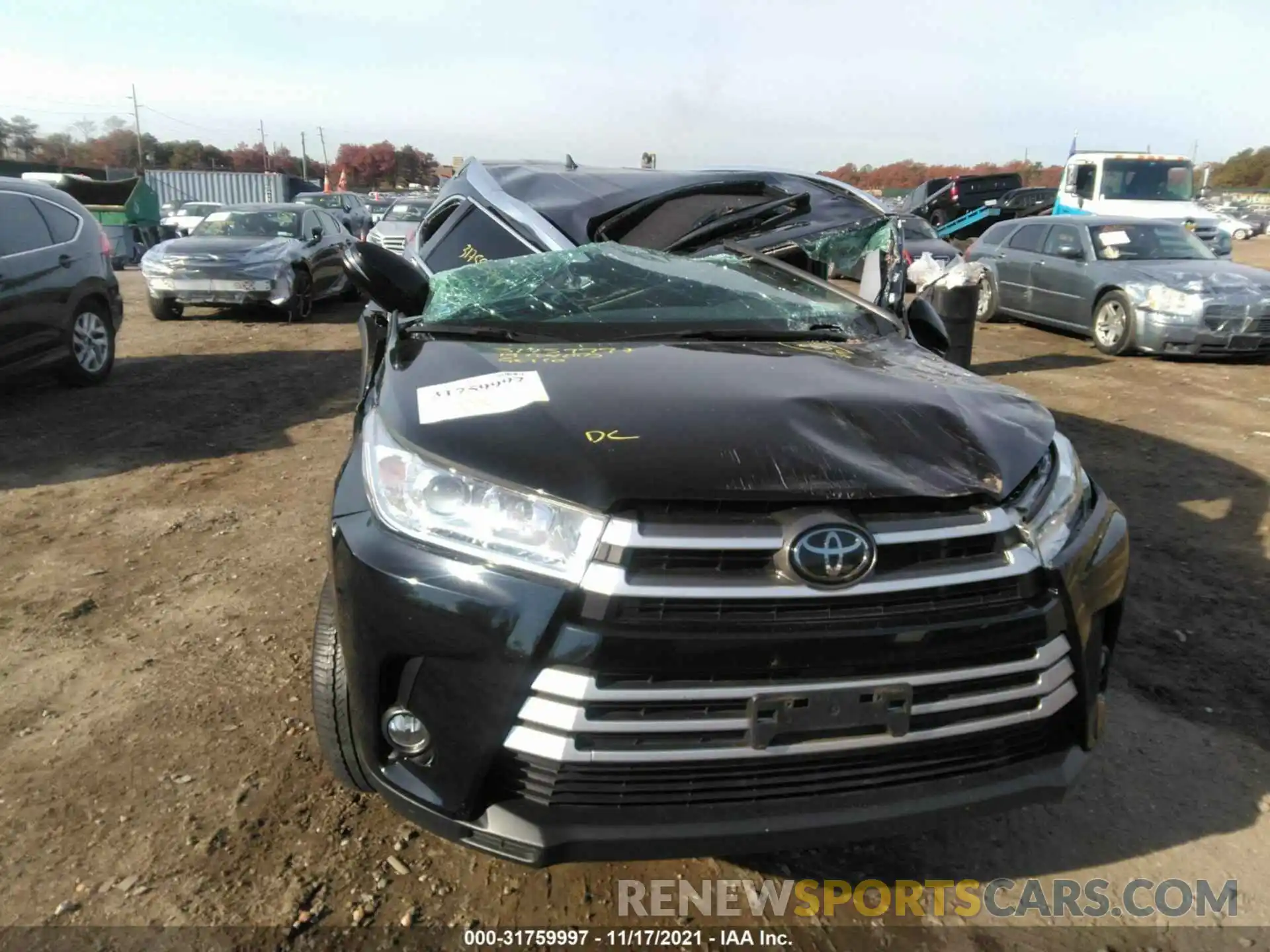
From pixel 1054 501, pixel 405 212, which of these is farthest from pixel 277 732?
pixel 405 212

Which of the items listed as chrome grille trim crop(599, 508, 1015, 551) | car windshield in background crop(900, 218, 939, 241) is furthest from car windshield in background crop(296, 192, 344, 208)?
chrome grille trim crop(599, 508, 1015, 551)

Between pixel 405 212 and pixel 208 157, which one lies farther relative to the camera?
pixel 208 157

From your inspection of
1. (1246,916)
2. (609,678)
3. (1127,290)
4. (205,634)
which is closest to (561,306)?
(609,678)

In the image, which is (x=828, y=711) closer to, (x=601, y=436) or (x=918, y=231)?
(x=601, y=436)

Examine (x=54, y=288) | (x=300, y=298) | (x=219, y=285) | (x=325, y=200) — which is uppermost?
(x=54, y=288)

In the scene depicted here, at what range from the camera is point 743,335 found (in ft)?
9.39

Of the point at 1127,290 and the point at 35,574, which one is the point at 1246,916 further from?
the point at 1127,290

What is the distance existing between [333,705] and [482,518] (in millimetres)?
690

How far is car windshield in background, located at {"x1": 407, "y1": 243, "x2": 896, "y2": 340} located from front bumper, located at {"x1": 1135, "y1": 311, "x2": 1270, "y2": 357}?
7.01 meters

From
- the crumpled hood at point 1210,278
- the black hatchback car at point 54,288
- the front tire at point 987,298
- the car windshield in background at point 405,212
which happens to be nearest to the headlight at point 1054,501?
the black hatchback car at point 54,288

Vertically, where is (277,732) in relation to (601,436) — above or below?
below

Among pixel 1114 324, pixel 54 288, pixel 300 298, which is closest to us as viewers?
pixel 54 288

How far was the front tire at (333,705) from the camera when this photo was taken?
215cm

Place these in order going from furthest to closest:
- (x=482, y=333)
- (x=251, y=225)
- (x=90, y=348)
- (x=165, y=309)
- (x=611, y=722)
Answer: (x=251, y=225), (x=165, y=309), (x=90, y=348), (x=482, y=333), (x=611, y=722)
